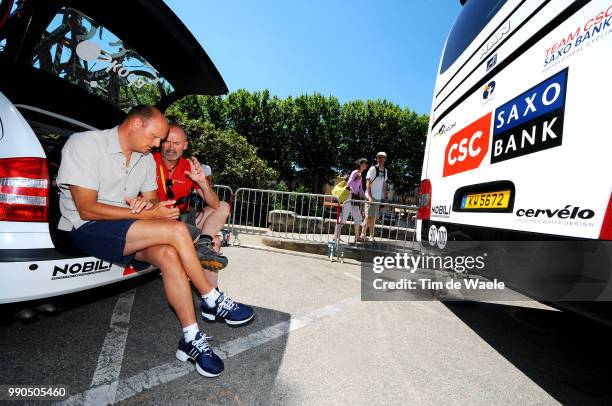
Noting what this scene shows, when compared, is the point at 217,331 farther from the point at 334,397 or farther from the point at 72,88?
the point at 72,88

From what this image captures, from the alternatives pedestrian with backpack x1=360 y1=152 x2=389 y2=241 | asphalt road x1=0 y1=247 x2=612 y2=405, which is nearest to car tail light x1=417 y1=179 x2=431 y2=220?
asphalt road x1=0 y1=247 x2=612 y2=405

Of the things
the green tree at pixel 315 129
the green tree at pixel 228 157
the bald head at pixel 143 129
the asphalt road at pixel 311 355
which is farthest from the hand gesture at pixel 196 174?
the green tree at pixel 315 129

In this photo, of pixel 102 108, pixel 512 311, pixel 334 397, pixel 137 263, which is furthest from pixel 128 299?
pixel 512 311

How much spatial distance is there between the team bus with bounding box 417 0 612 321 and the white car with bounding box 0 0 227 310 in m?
2.48

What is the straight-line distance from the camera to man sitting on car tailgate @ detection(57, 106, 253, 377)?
1.94 meters

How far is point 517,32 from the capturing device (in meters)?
2.18

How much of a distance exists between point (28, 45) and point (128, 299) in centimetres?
214

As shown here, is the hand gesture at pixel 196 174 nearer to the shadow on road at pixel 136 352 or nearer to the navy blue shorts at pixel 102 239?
the shadow on road at pixel 136 352

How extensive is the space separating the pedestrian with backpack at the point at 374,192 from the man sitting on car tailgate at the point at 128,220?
488cm

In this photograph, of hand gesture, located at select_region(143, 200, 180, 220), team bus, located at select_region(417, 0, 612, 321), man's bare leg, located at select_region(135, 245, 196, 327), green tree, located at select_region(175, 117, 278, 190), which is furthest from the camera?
green tree, located at select_region(175, 117, 278, 190)

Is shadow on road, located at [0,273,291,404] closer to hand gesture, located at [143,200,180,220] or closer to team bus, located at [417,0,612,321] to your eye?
hand gesture, located at [143,200,180,220]

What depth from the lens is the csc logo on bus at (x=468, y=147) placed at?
8.01 feet

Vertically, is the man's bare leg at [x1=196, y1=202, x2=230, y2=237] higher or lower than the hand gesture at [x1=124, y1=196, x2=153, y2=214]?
lower

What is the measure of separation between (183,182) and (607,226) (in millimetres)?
3305
